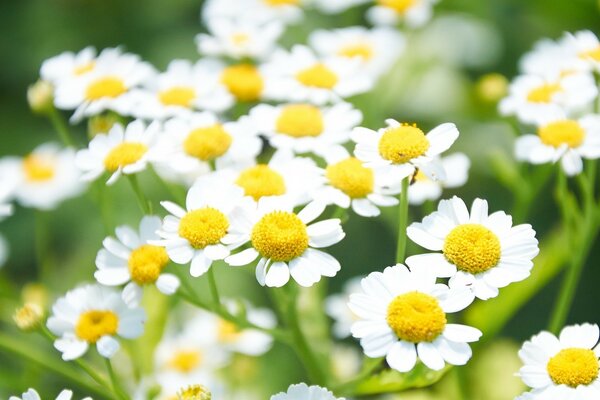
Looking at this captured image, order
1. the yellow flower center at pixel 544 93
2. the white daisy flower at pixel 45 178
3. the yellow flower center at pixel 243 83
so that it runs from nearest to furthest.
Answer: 1. the yellow flower center at pixel 544 93
2. the yellow flower center at pixel 243 83
3. the white daisy flower at pixel 45 178

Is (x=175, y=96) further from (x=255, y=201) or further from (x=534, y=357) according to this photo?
(x=534, y=357)

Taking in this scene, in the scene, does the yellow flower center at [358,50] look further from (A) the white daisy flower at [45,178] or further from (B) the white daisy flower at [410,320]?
(B) the white daisy flower at [410,320]

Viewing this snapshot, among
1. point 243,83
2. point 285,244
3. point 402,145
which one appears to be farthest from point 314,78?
point 285,244

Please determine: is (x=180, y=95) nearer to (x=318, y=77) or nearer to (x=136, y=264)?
(x=318, y=77)

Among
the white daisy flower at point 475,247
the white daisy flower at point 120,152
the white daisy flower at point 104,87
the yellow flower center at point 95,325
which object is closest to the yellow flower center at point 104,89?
the white daisy flower at point 104,87

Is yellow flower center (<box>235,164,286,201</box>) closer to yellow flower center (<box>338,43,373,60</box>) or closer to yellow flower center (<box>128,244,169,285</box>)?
yellow flower center (<box>128,244,169,285</box>)
